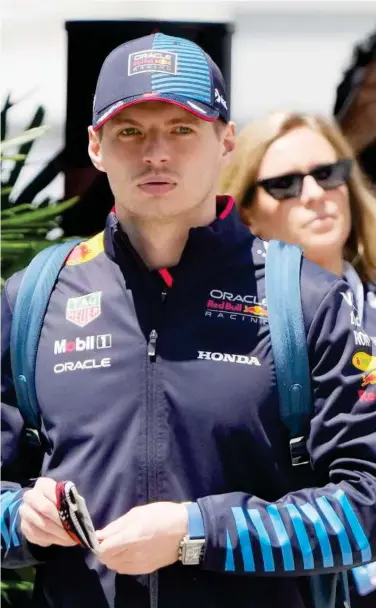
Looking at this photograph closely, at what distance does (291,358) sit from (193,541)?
36cm

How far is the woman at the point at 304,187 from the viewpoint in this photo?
236 centimetres

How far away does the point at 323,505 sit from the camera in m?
1.61

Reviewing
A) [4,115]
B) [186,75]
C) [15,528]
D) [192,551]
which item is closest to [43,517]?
[15,528]

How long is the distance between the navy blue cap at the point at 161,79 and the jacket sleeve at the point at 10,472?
0.43 m

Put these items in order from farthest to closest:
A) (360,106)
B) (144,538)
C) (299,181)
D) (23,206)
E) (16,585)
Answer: (360,106) → (23,206) → (299,181) → (16,585) → (144,538)

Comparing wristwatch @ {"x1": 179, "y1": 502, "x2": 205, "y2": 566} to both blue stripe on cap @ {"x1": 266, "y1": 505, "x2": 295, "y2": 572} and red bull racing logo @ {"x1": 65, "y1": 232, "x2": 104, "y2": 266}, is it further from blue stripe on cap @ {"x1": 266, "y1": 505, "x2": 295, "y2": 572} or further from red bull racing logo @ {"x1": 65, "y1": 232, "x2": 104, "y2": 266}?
red bull racing logo @ {"x1": 65, "y1": 232, "x2": 104, "y2": 266}

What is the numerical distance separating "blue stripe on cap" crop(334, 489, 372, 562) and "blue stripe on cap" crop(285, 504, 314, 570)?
0.25 ft

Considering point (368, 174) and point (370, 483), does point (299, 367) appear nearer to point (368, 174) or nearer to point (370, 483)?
point (370, 483)

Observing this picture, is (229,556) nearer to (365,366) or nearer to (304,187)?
(365,366)

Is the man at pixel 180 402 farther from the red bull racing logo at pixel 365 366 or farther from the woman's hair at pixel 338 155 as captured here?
the woman's hair at pixel 338 155

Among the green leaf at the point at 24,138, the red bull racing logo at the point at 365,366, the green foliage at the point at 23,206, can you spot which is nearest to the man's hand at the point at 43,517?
the red bull racing logo at the point at 365,366

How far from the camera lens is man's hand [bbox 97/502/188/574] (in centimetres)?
154

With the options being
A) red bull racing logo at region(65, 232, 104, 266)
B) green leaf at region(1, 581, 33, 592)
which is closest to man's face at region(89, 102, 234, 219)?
red bull racing logo at region(65, 232, 104, 266)

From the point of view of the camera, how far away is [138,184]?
170 centimetres
